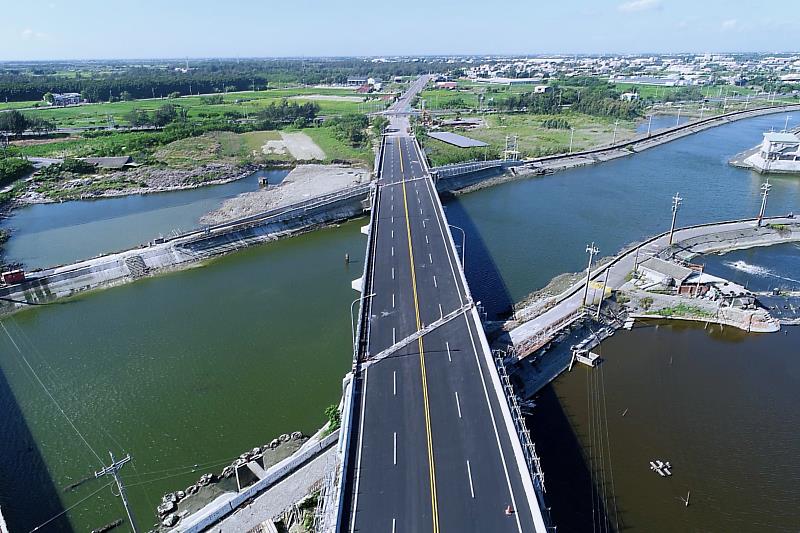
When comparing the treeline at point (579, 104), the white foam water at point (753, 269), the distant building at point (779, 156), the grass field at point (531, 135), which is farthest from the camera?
the treeline at point (579, 104)

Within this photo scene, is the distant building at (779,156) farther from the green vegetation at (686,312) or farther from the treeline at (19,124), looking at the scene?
the treeline at (19,124)

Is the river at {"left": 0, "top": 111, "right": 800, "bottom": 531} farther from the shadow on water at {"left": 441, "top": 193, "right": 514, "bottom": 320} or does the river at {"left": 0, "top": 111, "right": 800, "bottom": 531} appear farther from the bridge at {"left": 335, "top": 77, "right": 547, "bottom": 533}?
the bridge at {"left": 335, "top": 77, "right": 547, "bottom": 533}

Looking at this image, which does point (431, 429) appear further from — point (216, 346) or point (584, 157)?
point (584, 157)

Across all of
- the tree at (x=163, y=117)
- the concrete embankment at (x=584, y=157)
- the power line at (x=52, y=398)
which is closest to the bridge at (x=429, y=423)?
the power line at (x=52, y=398)

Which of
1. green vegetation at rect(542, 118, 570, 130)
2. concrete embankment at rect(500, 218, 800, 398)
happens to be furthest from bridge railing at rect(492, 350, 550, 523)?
green vegetation at rect(542, 118, 570, 130)

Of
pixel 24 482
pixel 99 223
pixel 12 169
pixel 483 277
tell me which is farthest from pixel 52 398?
pixel 12 169

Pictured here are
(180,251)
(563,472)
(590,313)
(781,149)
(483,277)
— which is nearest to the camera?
(563,472)

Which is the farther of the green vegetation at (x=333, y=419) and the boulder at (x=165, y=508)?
the green vegetation at (x=333, y=419)

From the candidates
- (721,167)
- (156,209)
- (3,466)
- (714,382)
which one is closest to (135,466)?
(3,466)
